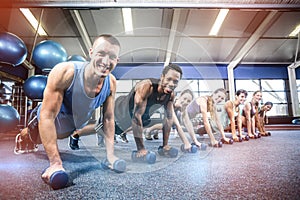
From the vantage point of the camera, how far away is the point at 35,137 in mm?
1395

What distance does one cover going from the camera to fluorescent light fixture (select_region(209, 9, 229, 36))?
375 cm

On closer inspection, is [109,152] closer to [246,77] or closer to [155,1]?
[155,1]

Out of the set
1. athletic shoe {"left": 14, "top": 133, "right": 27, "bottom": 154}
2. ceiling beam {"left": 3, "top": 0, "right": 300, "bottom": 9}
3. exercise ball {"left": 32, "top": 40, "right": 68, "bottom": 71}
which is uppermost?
ceiling beam {"left": 3, "top": 0, "right": 300, "bottom": 9}

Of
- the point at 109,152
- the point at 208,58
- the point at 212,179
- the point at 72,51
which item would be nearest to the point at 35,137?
the point at 109,152

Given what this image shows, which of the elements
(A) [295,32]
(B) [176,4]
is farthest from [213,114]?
(A) [295,32]

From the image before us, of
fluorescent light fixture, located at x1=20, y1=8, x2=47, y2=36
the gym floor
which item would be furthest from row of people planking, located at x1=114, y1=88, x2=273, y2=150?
fluorescent light fixture, located at x1=20, y1=8, x2=47, y2=36

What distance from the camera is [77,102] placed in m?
0.99

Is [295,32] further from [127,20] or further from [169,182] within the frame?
[169,182]

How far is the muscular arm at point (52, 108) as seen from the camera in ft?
2.64

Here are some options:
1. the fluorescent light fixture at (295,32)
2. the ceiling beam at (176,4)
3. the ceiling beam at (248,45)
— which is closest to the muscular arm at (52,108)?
the ceiling beam at (176,4)

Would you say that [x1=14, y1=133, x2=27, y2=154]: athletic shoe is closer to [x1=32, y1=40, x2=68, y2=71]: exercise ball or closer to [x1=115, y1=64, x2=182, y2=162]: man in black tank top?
[x1=32, y1=40, x2=68, y2=71]: exercise ball

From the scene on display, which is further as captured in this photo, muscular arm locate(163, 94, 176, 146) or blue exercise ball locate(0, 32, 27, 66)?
blue exercise ball locate(0, 32, 27, 66)

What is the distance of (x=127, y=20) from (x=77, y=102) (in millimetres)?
3317

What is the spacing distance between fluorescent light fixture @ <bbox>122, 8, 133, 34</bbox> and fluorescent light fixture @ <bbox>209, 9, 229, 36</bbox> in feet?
5.69
